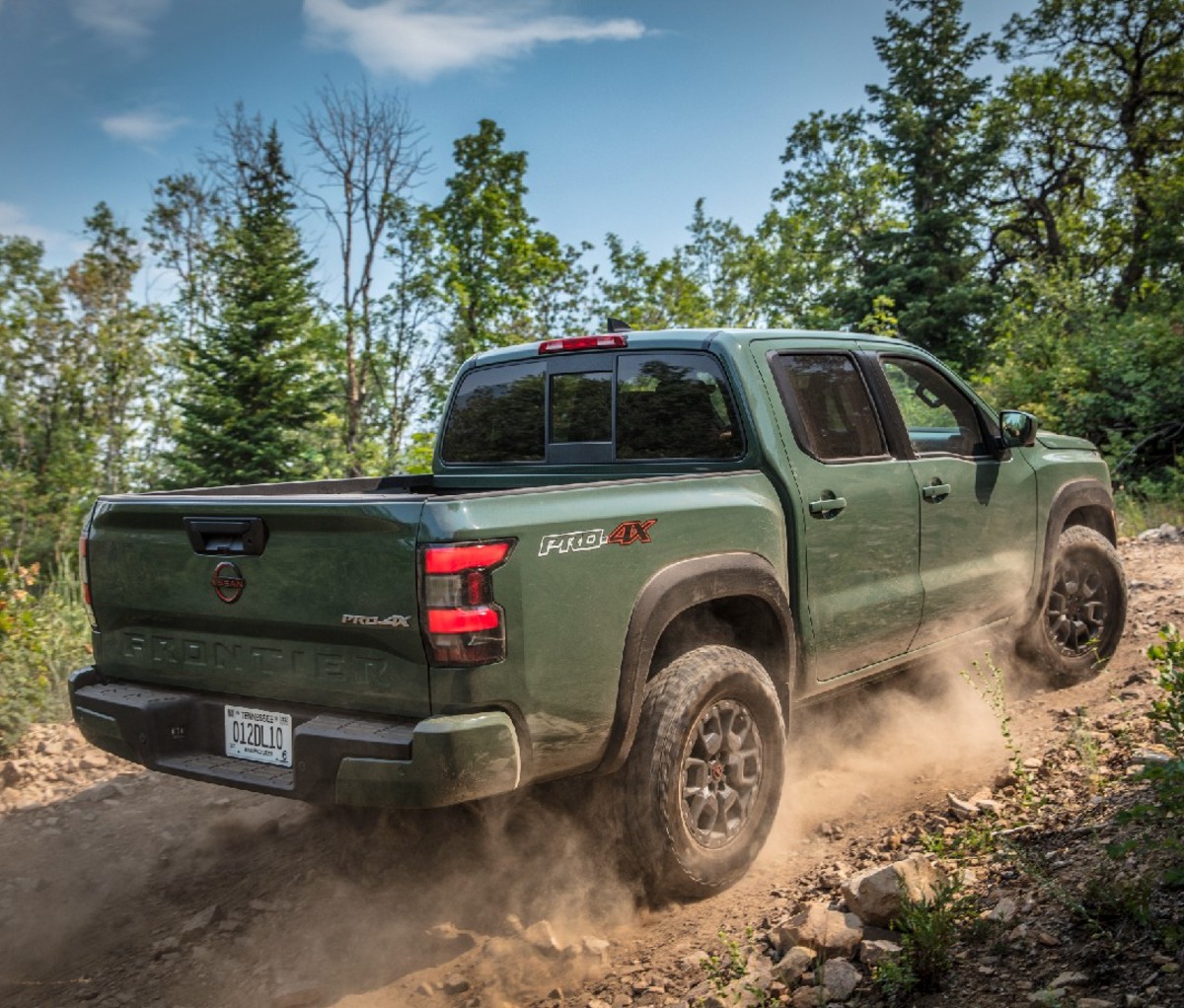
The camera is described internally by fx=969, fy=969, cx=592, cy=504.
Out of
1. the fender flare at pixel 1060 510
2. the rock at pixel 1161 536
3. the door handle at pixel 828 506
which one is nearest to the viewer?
the door handle at pixel 828 506

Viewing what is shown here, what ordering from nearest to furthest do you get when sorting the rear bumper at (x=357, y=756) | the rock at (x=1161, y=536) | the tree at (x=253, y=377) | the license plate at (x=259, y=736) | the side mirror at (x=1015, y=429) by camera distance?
the rear bumper at (x=357, y=756), the license plate at (x=259, y=736), the side mirror at (x=1015, y=429), the rock at (x=1161, y=536), the tree at (x=253, y=377)

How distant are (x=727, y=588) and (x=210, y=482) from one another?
39.9 feet

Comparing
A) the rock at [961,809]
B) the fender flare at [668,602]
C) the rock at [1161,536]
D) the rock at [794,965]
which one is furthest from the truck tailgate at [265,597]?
the rock at [1161,536]

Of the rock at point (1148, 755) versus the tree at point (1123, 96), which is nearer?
the rock at point (1148, 755)

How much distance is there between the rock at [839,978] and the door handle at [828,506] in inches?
64.1

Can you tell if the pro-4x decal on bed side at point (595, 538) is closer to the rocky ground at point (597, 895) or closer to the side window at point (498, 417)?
the rocky ground at point (597, 895)

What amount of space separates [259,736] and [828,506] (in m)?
2.20

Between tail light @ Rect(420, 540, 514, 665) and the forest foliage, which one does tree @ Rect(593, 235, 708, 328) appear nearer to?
the forest foliage

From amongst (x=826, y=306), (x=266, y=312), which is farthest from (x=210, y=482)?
(x=826, y=306)

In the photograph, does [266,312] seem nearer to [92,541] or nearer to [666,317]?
[92,541]

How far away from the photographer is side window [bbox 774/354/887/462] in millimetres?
3838

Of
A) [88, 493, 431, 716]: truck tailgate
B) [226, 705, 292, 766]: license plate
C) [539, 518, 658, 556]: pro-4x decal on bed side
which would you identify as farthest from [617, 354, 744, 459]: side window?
[226, 705, 292, 766]: license plate

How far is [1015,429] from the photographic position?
471 centimetres

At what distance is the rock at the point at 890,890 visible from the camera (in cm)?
275
